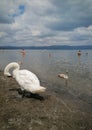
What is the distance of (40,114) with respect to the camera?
8.77 metres

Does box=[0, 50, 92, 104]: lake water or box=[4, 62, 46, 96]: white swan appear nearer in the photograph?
box=[4, 62, 46, 96]: white swan

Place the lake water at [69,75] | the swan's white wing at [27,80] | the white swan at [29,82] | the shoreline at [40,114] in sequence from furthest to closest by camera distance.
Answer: the lake water at [69,75]
the swan's white wing at [27,80]
the white swan at [29,82]
the shoreline at [40,114]

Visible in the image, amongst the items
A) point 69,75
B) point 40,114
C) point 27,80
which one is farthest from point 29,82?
point 69,75

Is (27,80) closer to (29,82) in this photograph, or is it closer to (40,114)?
(29,82)

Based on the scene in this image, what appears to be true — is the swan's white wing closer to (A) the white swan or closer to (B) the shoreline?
(A) the white swan

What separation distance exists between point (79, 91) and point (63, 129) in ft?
26.7

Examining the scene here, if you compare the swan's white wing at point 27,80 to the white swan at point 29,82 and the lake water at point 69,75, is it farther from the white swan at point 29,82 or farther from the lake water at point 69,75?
the lake water at point 69,75

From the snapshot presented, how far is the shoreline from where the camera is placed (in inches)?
304

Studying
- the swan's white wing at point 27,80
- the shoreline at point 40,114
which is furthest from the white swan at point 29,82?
the shoreline at point 40,114

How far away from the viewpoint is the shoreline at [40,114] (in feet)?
25.3

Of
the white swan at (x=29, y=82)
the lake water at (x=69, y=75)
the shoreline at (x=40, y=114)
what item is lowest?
the lake water at (x=69, y=75)

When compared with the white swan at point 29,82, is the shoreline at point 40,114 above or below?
below

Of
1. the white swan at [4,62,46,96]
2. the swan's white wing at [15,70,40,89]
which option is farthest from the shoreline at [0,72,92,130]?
the swan's white wing at [15,70,40,89]

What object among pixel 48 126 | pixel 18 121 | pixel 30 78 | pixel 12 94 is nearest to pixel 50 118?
pixel 48 126
